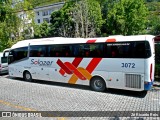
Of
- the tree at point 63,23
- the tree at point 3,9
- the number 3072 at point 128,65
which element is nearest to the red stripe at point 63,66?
the number 3072 at point 128,65

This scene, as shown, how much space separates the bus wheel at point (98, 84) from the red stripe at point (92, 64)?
1.73ft

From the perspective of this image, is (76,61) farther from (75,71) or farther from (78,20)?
(78,20)

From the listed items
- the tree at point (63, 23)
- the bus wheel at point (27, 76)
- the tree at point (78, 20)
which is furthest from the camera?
the tree at point (63, 23)

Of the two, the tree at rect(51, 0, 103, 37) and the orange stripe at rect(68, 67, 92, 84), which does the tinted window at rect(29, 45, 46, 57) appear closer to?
the orange stripe at rect(68, 67, 92, 84)

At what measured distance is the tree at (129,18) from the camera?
88.7 ft

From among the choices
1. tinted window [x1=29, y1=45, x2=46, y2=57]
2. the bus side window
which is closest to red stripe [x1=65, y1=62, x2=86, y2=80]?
tinted window [x1=29, y1=45, x2=46, y2=57]

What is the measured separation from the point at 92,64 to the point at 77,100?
2.19 m

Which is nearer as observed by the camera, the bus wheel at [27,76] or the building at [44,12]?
the bus wheel at [27,76]

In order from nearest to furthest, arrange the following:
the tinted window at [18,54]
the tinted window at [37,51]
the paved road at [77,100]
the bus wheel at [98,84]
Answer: the paved road at [77,100], the bus wheel at [98,84], the tinted window at [37,51], the tinted window at [18,54]

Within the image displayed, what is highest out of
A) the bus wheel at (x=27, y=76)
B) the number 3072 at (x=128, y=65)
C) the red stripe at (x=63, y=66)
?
the number 3072 at (x=128, y=65)

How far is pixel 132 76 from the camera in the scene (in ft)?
27.9

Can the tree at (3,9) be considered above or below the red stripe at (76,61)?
above

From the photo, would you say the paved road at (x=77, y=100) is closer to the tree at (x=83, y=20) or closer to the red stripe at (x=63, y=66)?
the red stripe at (x=63, y=66)

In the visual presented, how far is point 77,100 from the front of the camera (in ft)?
27.4
